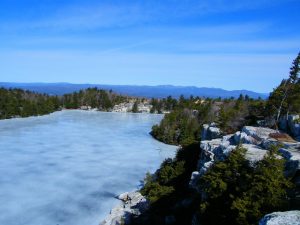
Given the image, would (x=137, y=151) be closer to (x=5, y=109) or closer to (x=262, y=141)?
(x=262, y=141)

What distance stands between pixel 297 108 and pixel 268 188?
31.3 m

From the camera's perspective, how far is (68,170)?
60.5 m

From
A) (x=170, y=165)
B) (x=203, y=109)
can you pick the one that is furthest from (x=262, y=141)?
(x=203, y=109)

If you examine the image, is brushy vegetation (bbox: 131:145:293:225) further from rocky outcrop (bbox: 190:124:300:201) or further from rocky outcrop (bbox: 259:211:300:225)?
rocky outcrop (bbox: 259:211:300:225)

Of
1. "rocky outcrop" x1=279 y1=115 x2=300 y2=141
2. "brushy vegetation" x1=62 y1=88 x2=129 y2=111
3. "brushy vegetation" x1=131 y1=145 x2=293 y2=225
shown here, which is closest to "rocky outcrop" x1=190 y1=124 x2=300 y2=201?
"brushy vegetation" x1=131 y1=145 x2=293 y2=225

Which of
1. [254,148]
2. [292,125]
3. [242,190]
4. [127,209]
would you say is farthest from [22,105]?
[242,190]

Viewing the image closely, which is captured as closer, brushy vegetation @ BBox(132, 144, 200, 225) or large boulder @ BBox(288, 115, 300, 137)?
brushy vegetation @ BBox(132, 144, 200, 225)

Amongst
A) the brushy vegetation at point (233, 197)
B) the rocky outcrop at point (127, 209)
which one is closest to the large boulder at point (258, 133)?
the brushy vegetation at point (233, 197)

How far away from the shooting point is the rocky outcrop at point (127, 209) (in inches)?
1523

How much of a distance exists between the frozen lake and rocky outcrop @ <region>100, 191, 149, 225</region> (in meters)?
1.18

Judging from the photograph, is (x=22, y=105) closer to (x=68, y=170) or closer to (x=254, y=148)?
(x=68, y=170)

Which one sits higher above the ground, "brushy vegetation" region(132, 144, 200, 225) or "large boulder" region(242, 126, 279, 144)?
"large boulder" region(242, 126, 279, 144)

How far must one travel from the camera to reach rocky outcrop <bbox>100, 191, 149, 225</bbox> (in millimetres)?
38688

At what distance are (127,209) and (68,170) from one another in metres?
21.8
